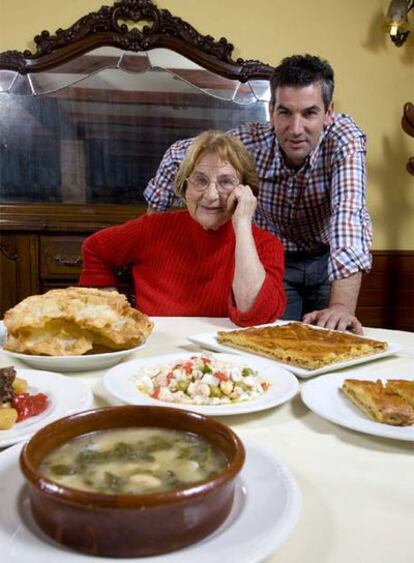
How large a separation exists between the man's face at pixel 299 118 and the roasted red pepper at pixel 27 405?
2084 mm

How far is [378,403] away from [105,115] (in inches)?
137

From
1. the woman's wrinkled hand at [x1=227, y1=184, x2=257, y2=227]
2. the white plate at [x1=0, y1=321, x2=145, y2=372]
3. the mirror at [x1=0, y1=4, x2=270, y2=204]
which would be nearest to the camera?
the white plate at [x1=0, y1=321, x2=145, y2=372]

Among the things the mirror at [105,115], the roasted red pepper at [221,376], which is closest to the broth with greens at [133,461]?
the roasted red pepper at [221,376]

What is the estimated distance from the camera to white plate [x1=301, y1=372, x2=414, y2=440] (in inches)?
38.6

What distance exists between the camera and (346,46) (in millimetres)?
4062

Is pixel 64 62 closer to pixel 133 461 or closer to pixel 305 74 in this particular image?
pixel 305 74

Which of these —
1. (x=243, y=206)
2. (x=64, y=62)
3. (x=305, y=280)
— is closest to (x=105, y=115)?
(x=64, y=62)

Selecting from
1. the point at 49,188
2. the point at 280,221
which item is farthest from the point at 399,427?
the point at 49,188

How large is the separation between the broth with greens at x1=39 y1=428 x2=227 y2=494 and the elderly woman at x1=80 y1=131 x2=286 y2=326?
1.31 metres

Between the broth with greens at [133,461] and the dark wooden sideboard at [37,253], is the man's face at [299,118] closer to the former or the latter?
the dark wooden sideboard at [37,253]

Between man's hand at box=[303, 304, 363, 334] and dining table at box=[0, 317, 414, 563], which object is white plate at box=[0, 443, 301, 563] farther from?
man's hand at box=[303, 304, 363, 334]

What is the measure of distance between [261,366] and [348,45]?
3.43m

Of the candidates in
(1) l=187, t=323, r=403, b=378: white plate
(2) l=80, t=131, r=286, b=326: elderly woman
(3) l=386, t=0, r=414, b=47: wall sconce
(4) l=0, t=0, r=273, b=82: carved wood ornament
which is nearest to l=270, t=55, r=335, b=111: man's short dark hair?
(2) l=80, t=131, r=286, b=326: elderly woman

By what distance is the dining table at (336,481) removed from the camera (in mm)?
685
